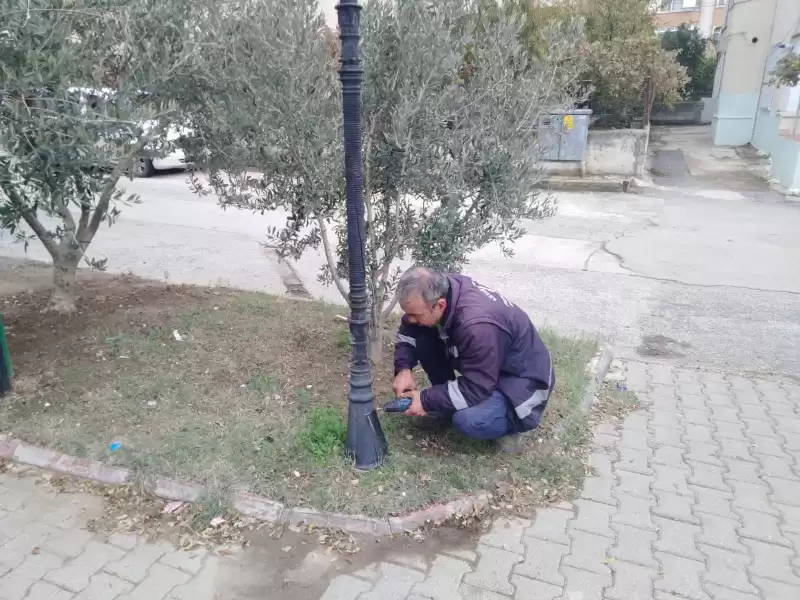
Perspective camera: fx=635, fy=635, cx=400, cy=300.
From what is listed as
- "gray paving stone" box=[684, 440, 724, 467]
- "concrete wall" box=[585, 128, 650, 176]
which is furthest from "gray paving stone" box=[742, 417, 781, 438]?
"concrete wall" box=[585, 128, 650, 176]

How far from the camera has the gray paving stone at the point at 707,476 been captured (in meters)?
3.74

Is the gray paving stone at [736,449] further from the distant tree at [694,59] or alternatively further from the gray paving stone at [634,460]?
the distant tree at [694,59]

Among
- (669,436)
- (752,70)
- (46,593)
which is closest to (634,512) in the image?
(669,436)

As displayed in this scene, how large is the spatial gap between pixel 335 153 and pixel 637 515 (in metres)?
2.77

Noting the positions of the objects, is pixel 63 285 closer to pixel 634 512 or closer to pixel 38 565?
pixel 38 565

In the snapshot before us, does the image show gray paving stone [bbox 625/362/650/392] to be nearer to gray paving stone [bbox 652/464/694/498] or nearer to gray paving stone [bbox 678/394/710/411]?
gray paving stone [bbox 678/394/710/411]

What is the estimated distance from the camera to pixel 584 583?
297 centimetres

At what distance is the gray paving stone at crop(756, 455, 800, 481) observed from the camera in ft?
12.6

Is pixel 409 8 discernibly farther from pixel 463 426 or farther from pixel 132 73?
pixel 463 426

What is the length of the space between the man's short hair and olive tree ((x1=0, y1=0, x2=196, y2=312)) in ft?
5.70

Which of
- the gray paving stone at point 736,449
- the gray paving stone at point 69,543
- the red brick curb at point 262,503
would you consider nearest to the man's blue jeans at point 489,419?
the red brick curb at point 262,503

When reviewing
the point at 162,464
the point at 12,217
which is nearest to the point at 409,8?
the point at 12,217

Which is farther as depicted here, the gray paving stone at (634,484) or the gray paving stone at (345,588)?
the gray paving stone at (634,484)

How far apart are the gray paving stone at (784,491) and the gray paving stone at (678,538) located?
0.64m
